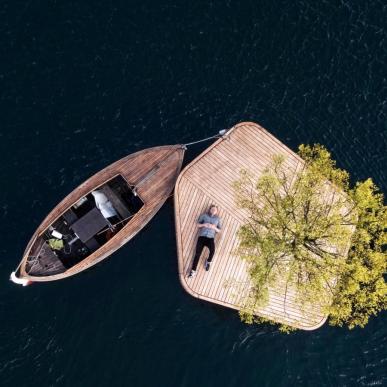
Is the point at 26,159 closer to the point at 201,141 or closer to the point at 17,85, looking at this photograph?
the point at 17,85

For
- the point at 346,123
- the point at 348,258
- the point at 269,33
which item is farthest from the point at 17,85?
the point at 348,258

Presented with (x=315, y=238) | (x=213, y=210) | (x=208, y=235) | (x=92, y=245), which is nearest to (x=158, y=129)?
(x=213, y=210)

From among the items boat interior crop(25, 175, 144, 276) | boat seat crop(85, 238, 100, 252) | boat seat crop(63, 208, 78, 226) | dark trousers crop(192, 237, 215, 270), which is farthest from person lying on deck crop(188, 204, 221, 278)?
boat seat crop(63, 208, 78, 226)

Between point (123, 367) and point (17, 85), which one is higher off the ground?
point (17, 85)

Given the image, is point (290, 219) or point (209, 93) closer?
point (290, 219)

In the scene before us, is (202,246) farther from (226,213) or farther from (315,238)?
(315,238)

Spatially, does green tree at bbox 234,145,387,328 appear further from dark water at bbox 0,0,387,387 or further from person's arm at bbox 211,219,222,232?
dark water at bbox 0,0,387,387
